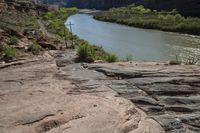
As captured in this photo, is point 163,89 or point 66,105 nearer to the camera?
point 66,105

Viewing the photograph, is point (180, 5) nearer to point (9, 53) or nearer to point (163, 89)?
point (9, 53)

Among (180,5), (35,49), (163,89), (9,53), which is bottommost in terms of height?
(180,5)

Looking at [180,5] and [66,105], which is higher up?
[66,105]

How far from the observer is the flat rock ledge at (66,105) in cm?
1101

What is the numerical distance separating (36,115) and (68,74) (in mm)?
6064

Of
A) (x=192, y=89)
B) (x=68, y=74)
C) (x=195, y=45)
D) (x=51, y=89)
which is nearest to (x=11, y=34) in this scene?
(x=68, y=74)

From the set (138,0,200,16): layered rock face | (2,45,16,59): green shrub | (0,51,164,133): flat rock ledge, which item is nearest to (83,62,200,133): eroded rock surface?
(0,51,164,133): flat rock ledge

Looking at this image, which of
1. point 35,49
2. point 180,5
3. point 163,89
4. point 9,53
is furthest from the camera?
point 180,5

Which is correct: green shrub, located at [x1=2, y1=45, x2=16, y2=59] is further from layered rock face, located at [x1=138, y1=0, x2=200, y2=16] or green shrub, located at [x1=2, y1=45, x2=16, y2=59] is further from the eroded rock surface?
layered rock face, located at [x1=138, y1=0, x2=200, y2=16]

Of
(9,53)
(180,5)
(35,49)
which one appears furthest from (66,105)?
(180,5)

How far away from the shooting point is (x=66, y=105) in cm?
1271

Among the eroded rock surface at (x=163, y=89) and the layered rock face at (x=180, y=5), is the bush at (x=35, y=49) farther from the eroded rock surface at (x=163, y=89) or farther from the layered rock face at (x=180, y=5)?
the layered rock face at (x=180, y=5)

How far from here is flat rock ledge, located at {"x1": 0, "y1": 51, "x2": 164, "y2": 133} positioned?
11013 millimetres

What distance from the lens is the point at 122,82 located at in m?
15.9
